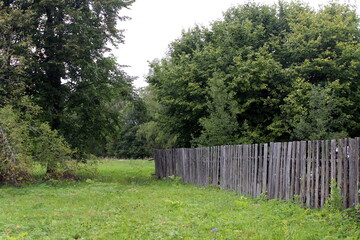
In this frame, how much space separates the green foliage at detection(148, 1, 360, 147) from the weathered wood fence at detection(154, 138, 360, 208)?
1901 millimetres

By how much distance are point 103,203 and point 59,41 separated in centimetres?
1022

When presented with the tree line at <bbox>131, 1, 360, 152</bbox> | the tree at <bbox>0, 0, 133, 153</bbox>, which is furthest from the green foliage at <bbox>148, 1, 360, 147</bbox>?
the tree at <bbox>0, 0, 133, 153</bbox>

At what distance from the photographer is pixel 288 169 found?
338 inches

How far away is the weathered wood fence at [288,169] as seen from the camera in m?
6.59

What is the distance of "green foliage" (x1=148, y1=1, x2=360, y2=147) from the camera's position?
1540cm

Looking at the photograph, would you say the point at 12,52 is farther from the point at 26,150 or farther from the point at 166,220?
the point at 166,220

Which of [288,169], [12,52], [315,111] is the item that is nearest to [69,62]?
[12,52]

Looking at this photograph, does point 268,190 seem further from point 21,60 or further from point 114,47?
point 114,47

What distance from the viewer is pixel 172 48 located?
76.1 feet

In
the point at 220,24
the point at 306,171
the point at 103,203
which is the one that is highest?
the point at 220,24

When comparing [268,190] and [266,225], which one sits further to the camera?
[268,190]

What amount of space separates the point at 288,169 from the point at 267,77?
9.73 meters

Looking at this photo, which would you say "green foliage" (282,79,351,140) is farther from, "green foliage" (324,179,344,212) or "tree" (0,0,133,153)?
"tree" (0,0,133,153)

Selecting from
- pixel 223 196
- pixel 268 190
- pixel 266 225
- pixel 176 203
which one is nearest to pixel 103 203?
pixel 176 203
